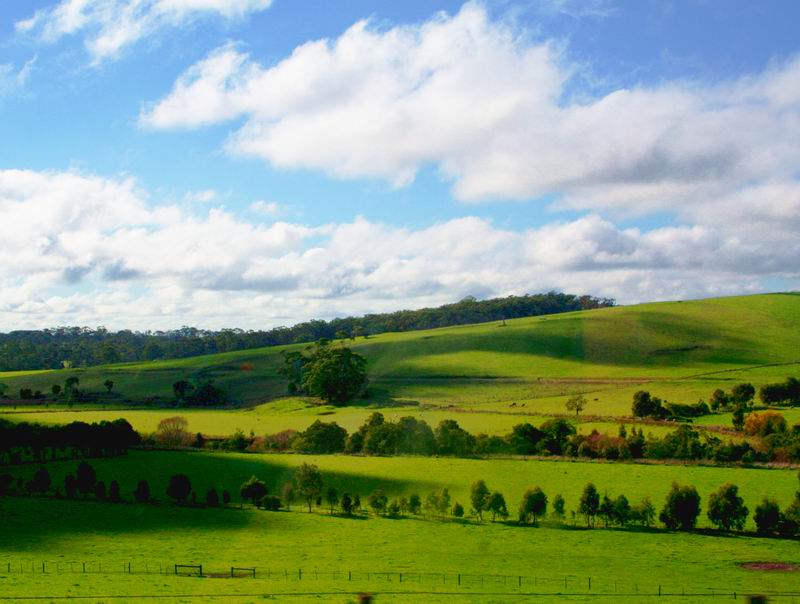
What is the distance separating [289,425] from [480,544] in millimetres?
61477

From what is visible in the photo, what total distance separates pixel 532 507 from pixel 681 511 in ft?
40.5

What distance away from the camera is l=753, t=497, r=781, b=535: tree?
6297cm

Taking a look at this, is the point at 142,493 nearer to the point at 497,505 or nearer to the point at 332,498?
the point at 332,498

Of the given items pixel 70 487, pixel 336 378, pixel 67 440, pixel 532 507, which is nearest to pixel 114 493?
pixel 70 487

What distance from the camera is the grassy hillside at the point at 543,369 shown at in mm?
128750

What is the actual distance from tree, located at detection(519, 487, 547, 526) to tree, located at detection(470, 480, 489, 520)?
3.15m

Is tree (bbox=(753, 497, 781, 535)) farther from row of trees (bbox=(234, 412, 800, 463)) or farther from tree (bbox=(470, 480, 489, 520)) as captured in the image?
tree (bbox=(470, 480, 489, 520))

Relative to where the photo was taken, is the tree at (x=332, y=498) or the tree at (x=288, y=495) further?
the tree at (x=288, y=495)

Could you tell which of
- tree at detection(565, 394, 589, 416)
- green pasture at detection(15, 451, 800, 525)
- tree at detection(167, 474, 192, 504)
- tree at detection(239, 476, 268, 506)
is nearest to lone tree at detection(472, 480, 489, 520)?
green pasture at detection(15, 451, 800, 525)

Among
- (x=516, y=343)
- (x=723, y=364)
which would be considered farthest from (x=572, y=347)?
(x=723, y=364)

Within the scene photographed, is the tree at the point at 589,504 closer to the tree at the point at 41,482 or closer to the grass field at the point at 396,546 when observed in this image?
the grass field at the point at 396,546

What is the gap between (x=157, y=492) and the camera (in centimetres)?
7938

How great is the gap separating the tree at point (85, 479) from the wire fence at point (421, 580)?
26164 millimetres

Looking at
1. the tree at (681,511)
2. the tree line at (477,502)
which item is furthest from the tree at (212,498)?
the tree at (681,511)
